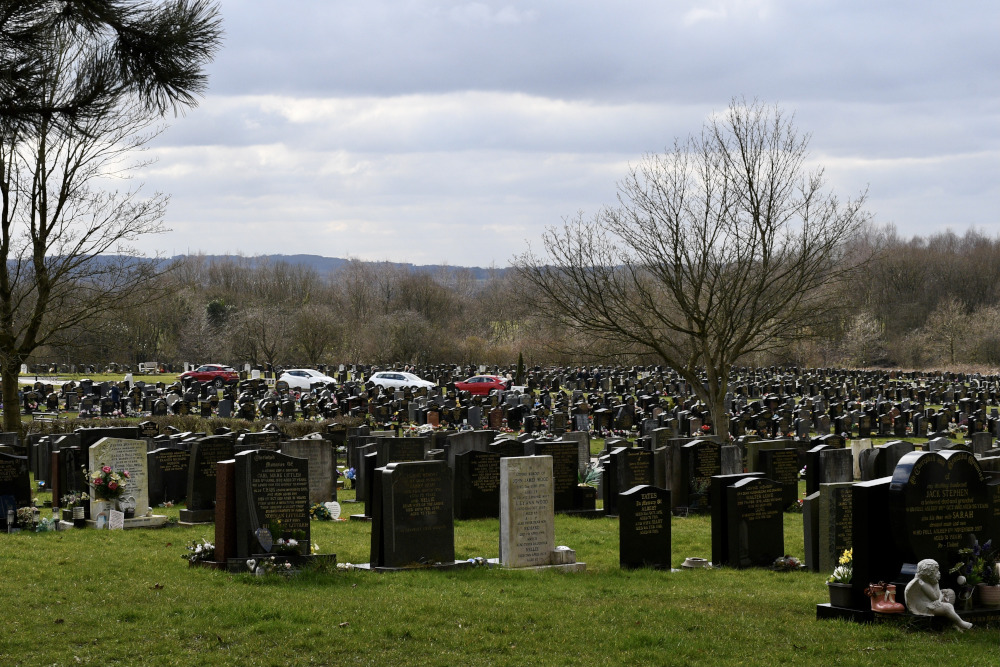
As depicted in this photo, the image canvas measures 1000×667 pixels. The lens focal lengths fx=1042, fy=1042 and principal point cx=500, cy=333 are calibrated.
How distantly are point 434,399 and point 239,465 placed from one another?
28452 mm

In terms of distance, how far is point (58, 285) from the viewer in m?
26.4

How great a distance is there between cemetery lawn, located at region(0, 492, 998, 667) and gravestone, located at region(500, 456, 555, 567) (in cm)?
64

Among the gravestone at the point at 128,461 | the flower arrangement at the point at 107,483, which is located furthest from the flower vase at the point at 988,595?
the gravestone at the point at 128,461

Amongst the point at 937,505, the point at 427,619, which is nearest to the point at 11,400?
the point at 427,619

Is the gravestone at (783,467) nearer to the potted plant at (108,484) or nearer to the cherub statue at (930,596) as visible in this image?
the cherub statue at (930,596)

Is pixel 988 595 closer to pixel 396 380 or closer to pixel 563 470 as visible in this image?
pixel 563 470

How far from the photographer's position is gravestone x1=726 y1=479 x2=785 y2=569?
12.5 meters

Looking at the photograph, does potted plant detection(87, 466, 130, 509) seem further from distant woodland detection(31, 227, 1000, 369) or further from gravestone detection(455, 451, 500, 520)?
distant woodland detection(31, 227, 1000, 369)

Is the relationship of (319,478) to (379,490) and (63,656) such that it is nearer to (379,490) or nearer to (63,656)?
(379,490)

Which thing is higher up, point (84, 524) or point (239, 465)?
point (239, 465)

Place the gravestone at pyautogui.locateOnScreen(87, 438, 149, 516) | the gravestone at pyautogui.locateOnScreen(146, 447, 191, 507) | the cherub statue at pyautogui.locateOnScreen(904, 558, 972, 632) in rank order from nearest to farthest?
the cherub statue at pyautogui.locateOnScreen(904, 558, 972, 632)
the gravestone at pyautogui.locateOnScreen(87, 438, 149, 516)
the gravestone at pyautogui.locateOnScreen(146, 447, 191, 507)

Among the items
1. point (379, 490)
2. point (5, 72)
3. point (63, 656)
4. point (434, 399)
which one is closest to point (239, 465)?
point (379, 490)


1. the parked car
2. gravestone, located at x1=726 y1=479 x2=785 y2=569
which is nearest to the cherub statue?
gravestone, located at x1=726 y1=479 x2=785 y2=569

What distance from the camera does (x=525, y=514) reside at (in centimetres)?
1221
